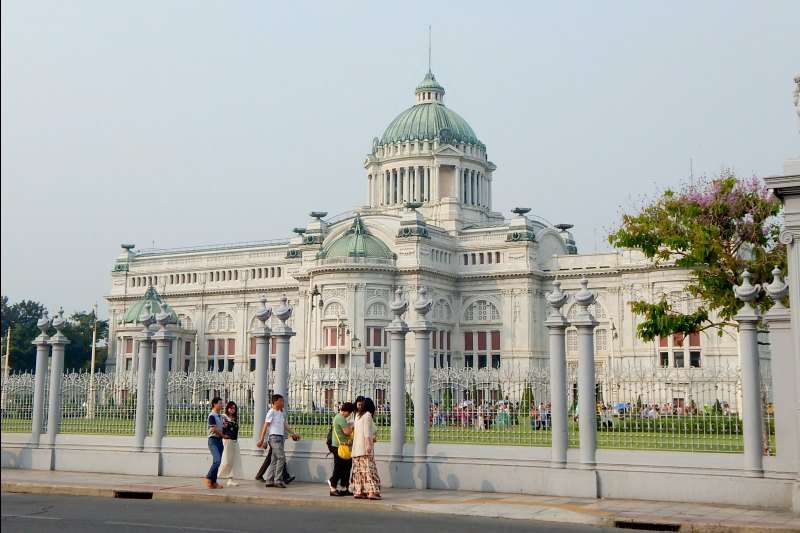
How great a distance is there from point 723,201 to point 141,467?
65.6ft

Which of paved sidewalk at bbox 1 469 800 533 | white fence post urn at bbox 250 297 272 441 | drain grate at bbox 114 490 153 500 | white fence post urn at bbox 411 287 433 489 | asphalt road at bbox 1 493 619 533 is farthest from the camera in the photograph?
white fence post urn at bbox 250 297 272 441

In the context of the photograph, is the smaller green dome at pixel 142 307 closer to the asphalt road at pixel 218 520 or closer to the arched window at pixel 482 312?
the arched window at pixel 482 312

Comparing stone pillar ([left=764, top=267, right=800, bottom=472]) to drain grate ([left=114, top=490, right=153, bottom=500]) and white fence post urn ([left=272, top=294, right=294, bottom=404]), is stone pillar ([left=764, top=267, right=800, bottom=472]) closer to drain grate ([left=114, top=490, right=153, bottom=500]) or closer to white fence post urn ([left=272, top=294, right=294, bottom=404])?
white fence post urn ([left=272, top=294, right=294, bottom=404])

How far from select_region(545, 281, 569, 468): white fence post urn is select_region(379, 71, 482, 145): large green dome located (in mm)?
75736

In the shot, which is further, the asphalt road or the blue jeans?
the blue jeans

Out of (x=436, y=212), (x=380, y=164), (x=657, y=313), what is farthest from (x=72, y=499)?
A: (x=380, y=164)

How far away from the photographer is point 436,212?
87312 millimetres

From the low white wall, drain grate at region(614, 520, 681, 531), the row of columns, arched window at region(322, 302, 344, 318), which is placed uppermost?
the row of columns

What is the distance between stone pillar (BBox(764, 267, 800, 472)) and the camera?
14.1 meters

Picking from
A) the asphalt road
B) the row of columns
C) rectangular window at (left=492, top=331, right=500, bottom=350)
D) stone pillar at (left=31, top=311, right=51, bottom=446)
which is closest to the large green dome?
the row of columns

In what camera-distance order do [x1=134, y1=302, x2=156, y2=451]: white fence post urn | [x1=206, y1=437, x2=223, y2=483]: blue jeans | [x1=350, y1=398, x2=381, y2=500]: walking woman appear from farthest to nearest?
1. [x1=134, y1=302, x2=156, y2=451]: white fence post urn
2. [x1=206, y1=437, x2=223, y2=483]: blue jeans
3. [x1=350, y1=398, x2=381, y2=500]: walking woman

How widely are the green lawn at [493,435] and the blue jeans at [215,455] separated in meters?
2.02

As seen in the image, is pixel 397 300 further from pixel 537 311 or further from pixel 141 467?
pixel 537 311

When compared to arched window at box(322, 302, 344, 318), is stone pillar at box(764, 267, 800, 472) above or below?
below
